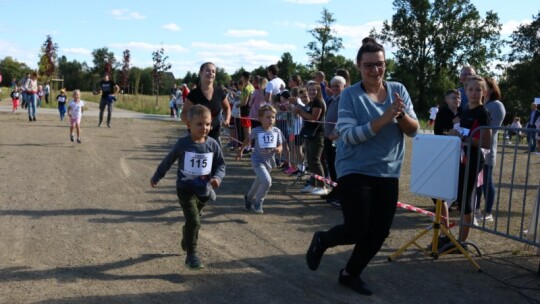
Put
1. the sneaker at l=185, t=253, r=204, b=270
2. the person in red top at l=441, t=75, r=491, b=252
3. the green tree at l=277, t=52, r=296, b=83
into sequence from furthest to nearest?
1. the green tree at l=277, t=52, r=296, b=83
2. the person in red top at l=441, t=75, r=491, b=252
3. the sneaker at l=185, t=253, r=204, b=270

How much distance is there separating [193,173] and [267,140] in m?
2.61

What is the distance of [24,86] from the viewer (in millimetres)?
20797

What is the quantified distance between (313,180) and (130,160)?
4.76 metres

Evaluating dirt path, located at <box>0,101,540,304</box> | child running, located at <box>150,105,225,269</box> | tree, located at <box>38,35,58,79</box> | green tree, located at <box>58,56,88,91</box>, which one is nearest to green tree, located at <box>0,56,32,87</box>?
green tree, located at <box>58,56,88,91</box>

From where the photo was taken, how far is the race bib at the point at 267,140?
761 centimetres

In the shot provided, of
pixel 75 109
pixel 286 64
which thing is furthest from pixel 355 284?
pixel 286 64

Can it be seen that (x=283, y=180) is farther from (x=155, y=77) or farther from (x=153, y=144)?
(x=155, y=77)

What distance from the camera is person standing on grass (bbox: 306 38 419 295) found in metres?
4.24

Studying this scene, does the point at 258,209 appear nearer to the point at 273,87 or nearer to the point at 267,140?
the point at 267,140

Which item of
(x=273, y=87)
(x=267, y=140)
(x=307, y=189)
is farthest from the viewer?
(x=273, y=87)

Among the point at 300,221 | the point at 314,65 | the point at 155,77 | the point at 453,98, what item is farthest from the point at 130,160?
the point at 314,65

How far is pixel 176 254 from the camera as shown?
548 centimetres

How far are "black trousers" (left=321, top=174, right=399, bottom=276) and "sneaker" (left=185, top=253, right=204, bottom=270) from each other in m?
1.30

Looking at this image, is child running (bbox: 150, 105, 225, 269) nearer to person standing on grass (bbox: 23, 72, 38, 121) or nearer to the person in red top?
the person in red top
